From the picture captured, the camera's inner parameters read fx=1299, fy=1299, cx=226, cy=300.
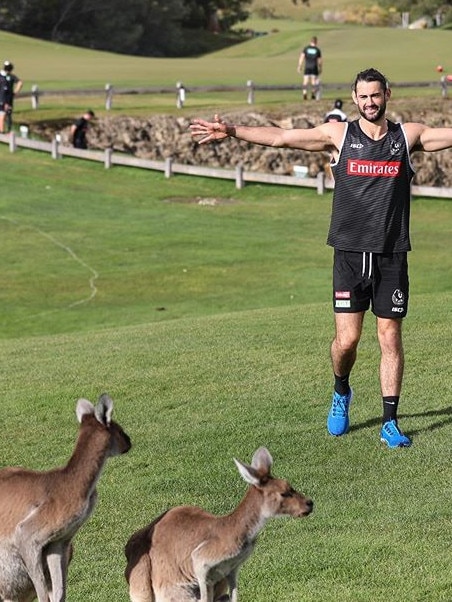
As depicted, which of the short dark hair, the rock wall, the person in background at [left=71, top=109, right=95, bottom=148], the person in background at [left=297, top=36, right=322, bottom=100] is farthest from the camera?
the person in background at [left=297, top=36, right=322, bottom=100]

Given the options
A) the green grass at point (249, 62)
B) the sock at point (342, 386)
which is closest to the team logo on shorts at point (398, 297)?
the sock at point (342, 386)

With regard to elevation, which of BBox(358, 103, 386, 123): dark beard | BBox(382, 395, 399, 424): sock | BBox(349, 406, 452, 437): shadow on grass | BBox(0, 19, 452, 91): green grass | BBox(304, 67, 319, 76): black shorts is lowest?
BBox(0, 19, 452, 91): green grass

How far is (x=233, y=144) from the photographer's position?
46906mm

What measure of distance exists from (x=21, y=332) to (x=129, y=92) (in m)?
28.6

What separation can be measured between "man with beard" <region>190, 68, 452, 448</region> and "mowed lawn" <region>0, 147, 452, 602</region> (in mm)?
931

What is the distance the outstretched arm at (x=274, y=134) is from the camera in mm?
9703

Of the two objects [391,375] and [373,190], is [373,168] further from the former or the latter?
[391,375]

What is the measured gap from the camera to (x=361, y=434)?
1062 centimetres

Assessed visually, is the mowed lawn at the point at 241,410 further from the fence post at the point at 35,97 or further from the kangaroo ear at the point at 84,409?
the fence post at the point at 35,97

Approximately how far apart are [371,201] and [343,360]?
Result: 56.1 inches

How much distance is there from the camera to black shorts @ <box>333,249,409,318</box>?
33.2ft

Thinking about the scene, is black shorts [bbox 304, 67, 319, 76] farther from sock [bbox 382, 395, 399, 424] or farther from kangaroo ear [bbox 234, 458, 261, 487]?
kangaroo ear [bbox 234, 458, 261, 487]

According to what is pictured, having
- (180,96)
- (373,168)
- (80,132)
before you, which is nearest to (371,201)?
(373,168)

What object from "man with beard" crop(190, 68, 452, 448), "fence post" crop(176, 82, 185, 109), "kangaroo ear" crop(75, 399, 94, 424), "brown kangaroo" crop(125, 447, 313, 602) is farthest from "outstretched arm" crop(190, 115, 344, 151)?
"fence post" crop(176, 82, 185, 109)
